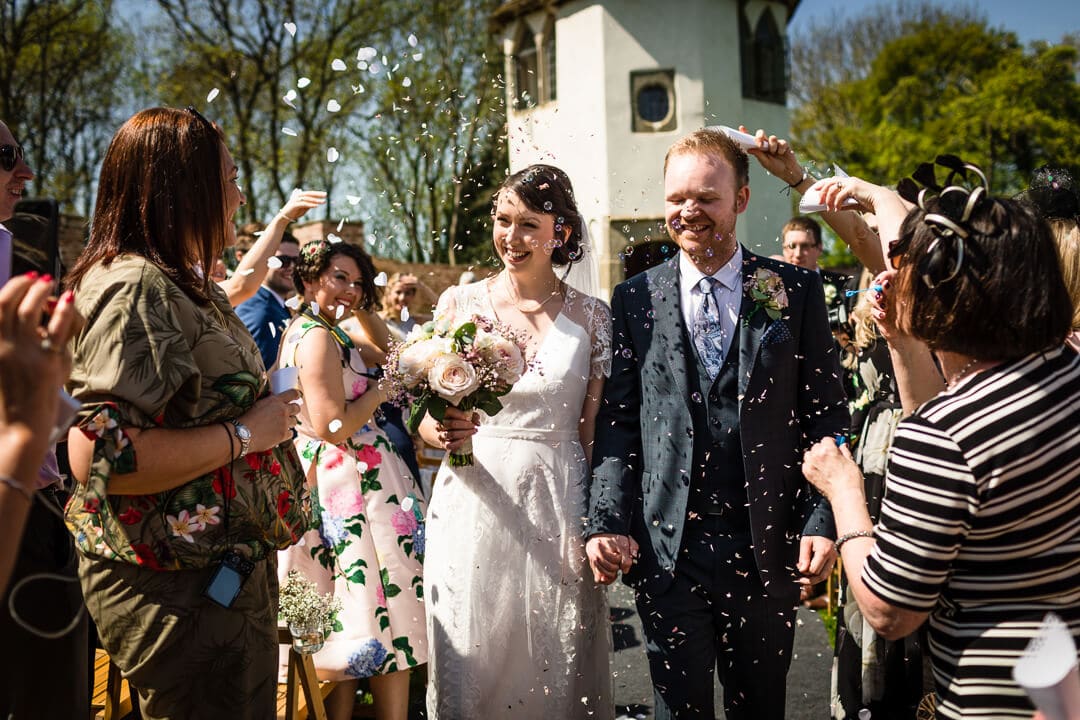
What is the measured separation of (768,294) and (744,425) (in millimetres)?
474

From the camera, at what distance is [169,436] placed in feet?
7.41

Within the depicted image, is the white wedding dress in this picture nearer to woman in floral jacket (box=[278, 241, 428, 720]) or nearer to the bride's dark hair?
the bride's dark hair

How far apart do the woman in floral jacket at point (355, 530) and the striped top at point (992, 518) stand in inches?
107

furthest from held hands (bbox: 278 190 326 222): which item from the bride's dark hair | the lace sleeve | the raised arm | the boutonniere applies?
the boutonniere

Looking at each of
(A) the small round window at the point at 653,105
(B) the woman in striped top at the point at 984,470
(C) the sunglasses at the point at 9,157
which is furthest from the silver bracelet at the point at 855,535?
(A) the small round window at the point at 653,105

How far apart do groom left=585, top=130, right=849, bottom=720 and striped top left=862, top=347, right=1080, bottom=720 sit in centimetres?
105

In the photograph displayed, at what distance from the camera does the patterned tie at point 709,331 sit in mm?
3195

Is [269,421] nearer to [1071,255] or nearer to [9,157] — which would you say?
[9,157]

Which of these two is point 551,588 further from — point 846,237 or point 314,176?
point 314,176

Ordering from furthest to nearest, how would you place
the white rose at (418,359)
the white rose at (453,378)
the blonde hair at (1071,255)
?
the white rose at (418,359)
the white rose at (453,378)
the blonde hair at (1071,255)

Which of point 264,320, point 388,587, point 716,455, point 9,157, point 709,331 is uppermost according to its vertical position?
point 9,157

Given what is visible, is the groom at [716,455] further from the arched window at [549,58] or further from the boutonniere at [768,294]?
the arched window at [549,58]

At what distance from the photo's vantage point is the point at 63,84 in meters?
22.4

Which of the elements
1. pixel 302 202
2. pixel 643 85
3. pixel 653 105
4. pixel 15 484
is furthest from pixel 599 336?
pixel 643 85
